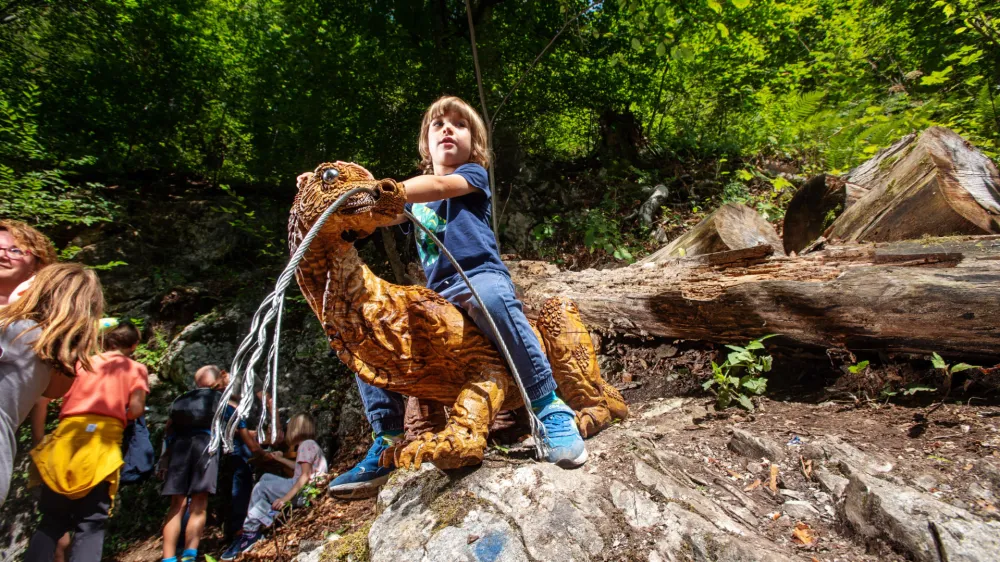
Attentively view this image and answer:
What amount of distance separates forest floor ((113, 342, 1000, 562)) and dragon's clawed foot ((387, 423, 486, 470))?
0.22 meters

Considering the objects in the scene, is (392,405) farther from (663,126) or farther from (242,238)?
(663,126)

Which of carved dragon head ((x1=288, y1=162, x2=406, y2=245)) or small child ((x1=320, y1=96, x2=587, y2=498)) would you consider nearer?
carved dragon head ((x1=288, y1=162, x2=406, y2=245))

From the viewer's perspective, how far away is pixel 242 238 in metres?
7.53

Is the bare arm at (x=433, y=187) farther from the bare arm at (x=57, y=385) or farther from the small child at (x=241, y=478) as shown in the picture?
the small child at (x=241, y=478)

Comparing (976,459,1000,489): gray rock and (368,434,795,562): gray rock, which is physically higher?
(976,459,1000,489): gray rock

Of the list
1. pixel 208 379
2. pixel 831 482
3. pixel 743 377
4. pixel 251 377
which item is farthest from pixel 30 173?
A: pixel 831 482

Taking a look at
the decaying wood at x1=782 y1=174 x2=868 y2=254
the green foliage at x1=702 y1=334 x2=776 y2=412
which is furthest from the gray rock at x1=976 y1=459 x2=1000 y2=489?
the decaying wood at x1=782 y1=174 x2=868 y2=254

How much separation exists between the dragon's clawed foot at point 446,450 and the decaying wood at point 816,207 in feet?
11.4

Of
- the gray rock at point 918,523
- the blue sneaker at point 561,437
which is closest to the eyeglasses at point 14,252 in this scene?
the blue sneaker at point 561,437

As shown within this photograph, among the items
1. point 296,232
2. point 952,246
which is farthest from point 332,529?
point 952,246

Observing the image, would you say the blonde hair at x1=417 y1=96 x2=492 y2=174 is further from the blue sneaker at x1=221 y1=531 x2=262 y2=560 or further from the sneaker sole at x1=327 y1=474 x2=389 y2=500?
the blue sneaker at x1=221 y1=531 x2=262 y2=560

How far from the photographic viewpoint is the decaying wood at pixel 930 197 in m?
2.62

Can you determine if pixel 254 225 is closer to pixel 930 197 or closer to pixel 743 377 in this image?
pixel 743 377

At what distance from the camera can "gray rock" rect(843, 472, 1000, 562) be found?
1189 mm
